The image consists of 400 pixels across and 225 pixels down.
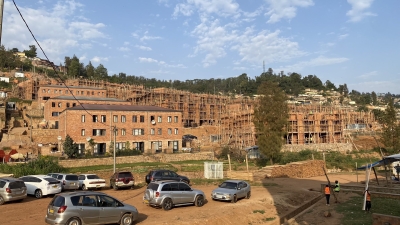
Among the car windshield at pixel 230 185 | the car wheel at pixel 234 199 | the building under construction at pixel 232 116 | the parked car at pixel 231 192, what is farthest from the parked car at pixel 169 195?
the building under construction at pixel 232 116

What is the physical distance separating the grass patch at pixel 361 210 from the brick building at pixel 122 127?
3859 centimetres

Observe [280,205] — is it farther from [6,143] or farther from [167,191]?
[6,143]

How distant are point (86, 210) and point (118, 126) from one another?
43.5m

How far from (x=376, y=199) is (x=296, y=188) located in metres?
7.81

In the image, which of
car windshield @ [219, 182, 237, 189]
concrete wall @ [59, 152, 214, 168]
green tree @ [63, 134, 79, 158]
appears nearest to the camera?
car windshield @ [219, 182, 237, 189]

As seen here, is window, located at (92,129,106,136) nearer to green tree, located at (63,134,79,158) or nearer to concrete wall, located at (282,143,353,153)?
green tree, located at (63,134,79,158)

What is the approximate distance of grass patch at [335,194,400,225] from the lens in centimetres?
1828

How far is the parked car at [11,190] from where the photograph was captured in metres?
21.7

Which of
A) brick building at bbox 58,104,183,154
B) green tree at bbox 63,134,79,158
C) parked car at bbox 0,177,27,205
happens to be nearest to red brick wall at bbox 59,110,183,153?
brick building at bbox 58,104,183,154

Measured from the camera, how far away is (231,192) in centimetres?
2311

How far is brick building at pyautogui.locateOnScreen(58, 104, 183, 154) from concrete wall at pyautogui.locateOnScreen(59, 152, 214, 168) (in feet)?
19.0

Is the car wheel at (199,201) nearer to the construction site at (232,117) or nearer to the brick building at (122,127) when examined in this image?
the brick building at (122,127)

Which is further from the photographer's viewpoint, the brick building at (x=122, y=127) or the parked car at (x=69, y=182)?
the brick building at (x=122, y=127)

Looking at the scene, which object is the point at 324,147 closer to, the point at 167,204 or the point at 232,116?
the point at 232,116
